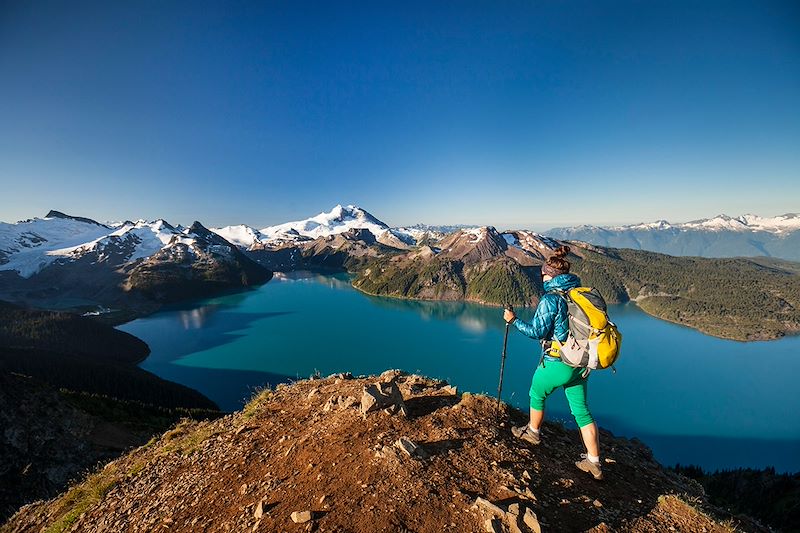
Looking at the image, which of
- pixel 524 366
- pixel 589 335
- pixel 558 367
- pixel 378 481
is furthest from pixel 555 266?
pixel 524 366

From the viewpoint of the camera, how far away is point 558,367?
693 cm

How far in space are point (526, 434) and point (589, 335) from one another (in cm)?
280

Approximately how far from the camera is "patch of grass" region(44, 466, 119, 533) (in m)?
7.71

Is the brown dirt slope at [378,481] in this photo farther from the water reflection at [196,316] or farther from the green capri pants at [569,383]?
the water reflection at [196,316]

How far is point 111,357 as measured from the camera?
4550 inches

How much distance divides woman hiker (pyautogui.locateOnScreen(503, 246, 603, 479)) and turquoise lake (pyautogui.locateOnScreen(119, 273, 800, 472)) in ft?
131

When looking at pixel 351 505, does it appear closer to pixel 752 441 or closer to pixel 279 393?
pixel 279 393

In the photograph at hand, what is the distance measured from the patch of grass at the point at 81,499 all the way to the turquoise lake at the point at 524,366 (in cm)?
4233

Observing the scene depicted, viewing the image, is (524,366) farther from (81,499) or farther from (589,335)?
(81,499)

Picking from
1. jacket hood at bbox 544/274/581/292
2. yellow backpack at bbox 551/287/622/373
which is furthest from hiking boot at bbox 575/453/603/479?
jacket hood at bbox 544/274/581/292

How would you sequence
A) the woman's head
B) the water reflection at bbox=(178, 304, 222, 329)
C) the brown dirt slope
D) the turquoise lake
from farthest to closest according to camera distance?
the water reflection at bbox=(178, 304, 222, 329) < the turquoise lake < the woman's head < the brown dirt slope

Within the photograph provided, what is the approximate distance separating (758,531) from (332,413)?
29.6ft

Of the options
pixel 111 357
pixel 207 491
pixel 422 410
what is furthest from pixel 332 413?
pixel 111 357

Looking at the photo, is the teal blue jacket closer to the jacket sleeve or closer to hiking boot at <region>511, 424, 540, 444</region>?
the jacket sleeve
